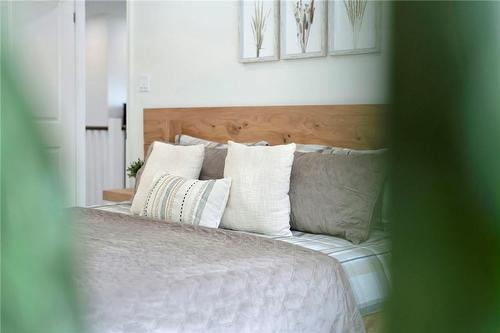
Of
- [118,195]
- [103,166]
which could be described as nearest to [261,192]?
[118,195]

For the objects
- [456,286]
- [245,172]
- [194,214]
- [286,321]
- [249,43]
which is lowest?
[286,321]

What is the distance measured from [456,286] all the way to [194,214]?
249cm

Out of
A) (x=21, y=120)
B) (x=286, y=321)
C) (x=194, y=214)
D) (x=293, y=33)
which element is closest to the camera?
(x=21, y=120)

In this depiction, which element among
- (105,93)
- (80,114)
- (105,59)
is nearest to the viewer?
(80,114)

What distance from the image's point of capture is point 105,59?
6082 millimetres

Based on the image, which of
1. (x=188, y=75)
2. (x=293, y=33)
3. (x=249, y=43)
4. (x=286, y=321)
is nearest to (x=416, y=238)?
(x=286, y=321)

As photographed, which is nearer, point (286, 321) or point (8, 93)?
point (8, 93)

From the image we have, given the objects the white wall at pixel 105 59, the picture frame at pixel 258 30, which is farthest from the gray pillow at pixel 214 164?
the white wall at pixel 105 59

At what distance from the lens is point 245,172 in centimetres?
263

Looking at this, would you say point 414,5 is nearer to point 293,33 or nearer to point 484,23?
point 484,23

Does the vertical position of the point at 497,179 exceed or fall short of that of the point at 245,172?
it exceeds it

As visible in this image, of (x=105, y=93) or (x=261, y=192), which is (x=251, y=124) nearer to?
(x=261, y=192)

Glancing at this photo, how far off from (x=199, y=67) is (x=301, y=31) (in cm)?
77

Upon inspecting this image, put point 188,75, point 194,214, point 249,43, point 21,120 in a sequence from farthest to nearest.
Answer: point 188,75
point 249,43
point 194,214
point 21,120
